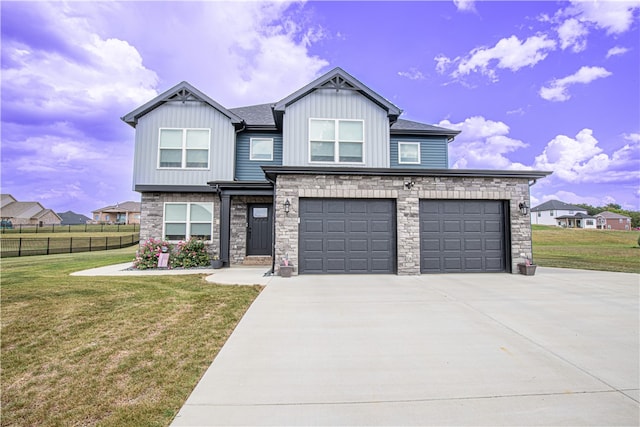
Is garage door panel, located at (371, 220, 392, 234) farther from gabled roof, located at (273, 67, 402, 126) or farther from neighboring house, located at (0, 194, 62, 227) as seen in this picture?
neighboring house, located at (0, 194, 62, 227)

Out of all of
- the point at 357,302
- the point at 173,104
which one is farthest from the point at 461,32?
Result: the point at 357,302

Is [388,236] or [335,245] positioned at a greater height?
[388,236]

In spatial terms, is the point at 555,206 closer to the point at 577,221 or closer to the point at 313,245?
the point at 577,221

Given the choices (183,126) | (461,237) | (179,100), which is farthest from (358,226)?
(179,100)

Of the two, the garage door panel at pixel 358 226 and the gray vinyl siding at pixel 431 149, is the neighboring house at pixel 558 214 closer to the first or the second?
the gray vinyl siding at pixel 431 149

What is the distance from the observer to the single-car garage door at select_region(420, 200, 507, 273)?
970 centimetres

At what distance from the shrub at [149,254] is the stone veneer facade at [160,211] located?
56cm

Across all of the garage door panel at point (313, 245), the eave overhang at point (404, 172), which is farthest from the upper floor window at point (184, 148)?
the garage door panel at point (313, 245)

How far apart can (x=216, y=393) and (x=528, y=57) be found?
66.9 feet

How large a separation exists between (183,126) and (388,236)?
9282mm

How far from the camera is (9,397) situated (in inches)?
110

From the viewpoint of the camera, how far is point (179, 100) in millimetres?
12297

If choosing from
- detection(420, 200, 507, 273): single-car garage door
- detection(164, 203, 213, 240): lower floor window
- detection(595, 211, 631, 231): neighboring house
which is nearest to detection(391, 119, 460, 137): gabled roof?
detection(420, 200, 507, 273): single-car garage door

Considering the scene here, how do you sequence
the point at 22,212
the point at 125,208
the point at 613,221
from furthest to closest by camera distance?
1. the point at 125,208
2. the point at 613,221
3. the point at 22,212
